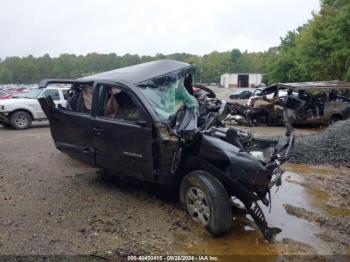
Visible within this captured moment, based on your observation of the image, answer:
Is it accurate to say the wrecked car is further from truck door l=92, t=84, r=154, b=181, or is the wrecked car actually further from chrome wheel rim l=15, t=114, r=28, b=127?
truck door l=92, t=84, r=154, b=181

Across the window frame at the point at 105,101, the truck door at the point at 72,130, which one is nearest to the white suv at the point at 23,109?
the truck door at the point at 72,130

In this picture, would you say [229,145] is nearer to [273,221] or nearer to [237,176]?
[237,176]

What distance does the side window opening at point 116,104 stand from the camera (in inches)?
213

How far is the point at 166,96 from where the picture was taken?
5324 mm

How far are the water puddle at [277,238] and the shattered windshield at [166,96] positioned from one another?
1723 millimetres

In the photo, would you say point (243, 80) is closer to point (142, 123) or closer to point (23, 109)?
point (23, 109)

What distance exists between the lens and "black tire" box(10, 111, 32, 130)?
1322 centimetres

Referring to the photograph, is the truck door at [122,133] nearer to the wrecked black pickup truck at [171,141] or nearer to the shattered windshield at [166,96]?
the wrecked black pickup truck at [171,141]

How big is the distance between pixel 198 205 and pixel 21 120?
35.7 feet

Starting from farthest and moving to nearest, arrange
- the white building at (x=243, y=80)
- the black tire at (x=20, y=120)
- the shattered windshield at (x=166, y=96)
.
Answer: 1. the white building at (x=243, y=80)
2. the black tire at (x=20, y=120)
3. the shattered windshield at (x=166, y=96)

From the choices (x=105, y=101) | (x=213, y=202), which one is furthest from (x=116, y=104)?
(x=213, y=202)

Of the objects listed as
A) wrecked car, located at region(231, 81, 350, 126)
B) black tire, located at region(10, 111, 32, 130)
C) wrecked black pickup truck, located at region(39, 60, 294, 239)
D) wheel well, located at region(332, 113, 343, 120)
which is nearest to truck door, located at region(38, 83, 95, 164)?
wrecked black pickup truck, located at region(39, 60, 294, 239)

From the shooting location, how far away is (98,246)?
4035 mm

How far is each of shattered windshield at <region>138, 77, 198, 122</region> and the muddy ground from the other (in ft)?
4.72
